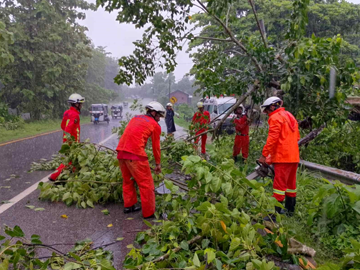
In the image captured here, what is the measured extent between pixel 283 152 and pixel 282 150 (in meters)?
0.03

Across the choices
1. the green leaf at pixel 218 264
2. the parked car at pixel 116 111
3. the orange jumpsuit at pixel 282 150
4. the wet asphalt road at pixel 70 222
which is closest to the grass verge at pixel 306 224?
the orange jumpsuit at pixel 282 150

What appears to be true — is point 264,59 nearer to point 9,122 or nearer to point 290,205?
point 290,205

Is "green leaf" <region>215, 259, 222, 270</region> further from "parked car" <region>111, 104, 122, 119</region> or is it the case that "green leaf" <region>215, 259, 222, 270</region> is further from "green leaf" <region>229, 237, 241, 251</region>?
"parked car" <region>111, 104, 122, 119</region>

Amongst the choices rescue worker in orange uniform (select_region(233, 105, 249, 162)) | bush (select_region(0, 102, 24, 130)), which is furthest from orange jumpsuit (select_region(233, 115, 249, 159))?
bush (select_region(0, 102, 24, 130))

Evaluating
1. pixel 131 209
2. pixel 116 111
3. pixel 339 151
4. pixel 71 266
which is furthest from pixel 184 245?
pixel 116 111

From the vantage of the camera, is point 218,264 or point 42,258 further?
point 42,258

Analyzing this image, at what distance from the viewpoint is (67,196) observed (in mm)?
5023

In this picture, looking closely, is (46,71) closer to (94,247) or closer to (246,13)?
(246,13)

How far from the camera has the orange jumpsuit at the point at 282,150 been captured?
462 cm

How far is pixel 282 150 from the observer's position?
183 inches

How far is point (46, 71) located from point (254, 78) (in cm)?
2087

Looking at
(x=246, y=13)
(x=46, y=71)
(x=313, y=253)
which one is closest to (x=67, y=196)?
(x=313, y=253)

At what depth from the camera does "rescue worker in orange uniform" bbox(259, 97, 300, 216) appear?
4625 mm

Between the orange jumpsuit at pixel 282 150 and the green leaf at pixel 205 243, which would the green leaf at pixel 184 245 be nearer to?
the green leaf at pixel 205 243
